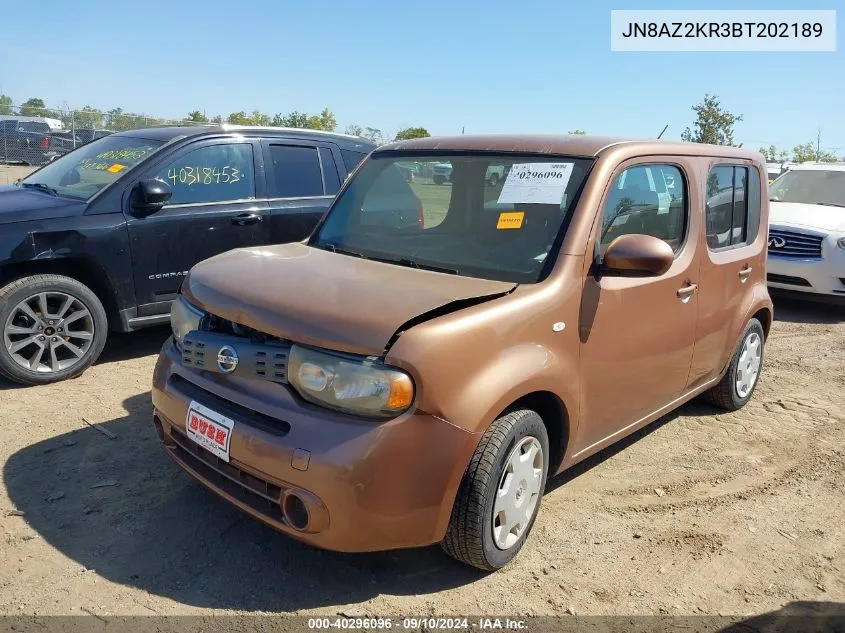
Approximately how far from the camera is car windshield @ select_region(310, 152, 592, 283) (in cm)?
326

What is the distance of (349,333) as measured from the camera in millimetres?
2564

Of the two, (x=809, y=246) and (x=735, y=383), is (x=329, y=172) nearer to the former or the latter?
(x=735, y=383)

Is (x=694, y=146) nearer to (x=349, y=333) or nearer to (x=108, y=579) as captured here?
(x=349, y=333)

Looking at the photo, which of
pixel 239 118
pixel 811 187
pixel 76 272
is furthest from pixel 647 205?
pixel 239 118

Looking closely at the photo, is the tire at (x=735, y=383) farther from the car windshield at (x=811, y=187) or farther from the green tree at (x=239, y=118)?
the green tree at (x=239, y=118)

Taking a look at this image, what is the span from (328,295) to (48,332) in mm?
2996

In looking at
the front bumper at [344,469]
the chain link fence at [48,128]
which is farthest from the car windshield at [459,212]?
the chain link fence at [48,128]

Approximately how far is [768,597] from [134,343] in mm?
5015

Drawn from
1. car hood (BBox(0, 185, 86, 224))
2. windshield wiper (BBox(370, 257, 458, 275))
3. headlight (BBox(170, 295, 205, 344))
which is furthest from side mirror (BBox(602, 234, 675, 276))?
car hood (BBox(0, 185, 86, 224))

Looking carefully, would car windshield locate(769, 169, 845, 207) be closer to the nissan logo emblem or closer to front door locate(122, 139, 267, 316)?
front door locate(122, 139, 267, 316)

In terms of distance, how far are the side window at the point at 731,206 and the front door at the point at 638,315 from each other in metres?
0.27

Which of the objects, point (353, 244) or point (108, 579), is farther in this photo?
point (353, 244)

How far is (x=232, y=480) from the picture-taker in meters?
2.79

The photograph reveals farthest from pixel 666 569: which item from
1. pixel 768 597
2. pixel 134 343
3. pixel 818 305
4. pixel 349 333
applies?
pixel 818 305
